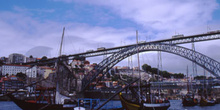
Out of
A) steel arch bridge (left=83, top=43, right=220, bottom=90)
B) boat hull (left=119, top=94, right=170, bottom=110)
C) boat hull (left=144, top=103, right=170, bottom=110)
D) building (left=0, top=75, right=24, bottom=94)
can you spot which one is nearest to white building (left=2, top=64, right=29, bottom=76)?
building (left=0, top=75, right=24, bottom=94)

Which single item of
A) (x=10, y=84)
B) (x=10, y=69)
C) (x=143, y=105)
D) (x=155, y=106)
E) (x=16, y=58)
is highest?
A: (x=16, y=58)

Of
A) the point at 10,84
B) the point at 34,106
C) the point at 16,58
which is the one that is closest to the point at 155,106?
the point at 34,106

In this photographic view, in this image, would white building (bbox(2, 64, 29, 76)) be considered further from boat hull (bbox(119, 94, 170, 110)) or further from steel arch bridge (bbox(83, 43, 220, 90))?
boat hull (bbox(119, 94, 170, 110))

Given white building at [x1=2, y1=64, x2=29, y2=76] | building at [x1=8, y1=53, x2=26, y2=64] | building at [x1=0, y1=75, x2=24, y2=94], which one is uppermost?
building at [x1=8, y1=53, x2=26, y2=64]

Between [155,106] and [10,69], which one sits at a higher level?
[10,69]

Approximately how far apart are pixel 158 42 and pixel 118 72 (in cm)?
8408

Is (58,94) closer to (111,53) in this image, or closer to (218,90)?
(111,53)

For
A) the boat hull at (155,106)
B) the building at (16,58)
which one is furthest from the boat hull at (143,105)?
the building at (16,58)

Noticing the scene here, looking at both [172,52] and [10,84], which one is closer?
[172,52]

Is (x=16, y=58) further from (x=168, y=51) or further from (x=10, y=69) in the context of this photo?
(x=168, y=51)

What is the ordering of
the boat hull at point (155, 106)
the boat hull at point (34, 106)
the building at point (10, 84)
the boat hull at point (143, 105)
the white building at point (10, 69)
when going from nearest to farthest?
the boat hull at point (143, 105) < the boat hull at point (34, 106) < the boat hull at point (155, 106) < the building at point (10, 84) < the white building at point (10, 69)

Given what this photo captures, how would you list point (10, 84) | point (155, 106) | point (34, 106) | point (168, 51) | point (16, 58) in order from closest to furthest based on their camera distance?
point (34, 106) → point (155, 106) → point (168, 51) → point (10, 84) → point (16, 58)

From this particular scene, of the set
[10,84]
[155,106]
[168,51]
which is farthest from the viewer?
[10,84]

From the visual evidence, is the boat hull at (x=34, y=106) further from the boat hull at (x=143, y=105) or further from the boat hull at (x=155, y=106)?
the boat hull at (x=155, y=106)
